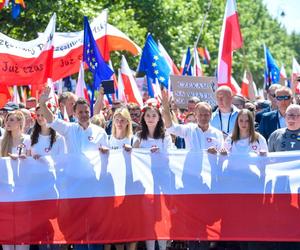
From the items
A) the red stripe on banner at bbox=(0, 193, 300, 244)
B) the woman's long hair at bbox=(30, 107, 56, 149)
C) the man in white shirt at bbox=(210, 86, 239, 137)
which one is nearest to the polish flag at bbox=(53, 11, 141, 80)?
the man in white shirt at bbox=(210, 86, 239, 137)

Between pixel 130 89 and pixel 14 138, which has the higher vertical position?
pixel 130 89

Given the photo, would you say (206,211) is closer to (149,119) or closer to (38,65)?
(149,119)

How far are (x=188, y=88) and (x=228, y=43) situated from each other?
1.26 metres

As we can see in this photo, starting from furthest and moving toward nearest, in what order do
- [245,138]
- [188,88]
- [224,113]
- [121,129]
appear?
[188,88]
[224,113]
[121,129]
[245,138]

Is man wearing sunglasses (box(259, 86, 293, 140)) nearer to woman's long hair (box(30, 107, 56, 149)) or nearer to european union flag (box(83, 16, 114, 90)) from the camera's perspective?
woman's long hair (box(30, 107, 56, 149))

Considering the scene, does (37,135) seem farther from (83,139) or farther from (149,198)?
(149,198)

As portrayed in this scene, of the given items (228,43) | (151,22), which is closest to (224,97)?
(228,43)

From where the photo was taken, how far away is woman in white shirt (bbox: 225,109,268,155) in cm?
1012

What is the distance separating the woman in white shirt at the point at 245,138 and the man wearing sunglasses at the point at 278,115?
3.36ft

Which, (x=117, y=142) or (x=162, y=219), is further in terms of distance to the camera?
(x=117, y=142)

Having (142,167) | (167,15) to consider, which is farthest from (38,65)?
(167,15)

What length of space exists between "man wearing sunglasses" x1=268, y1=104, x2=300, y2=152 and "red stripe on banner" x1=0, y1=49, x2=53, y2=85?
4.56 meters

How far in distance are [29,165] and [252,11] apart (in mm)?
73394

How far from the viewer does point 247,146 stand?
33.4 feet
